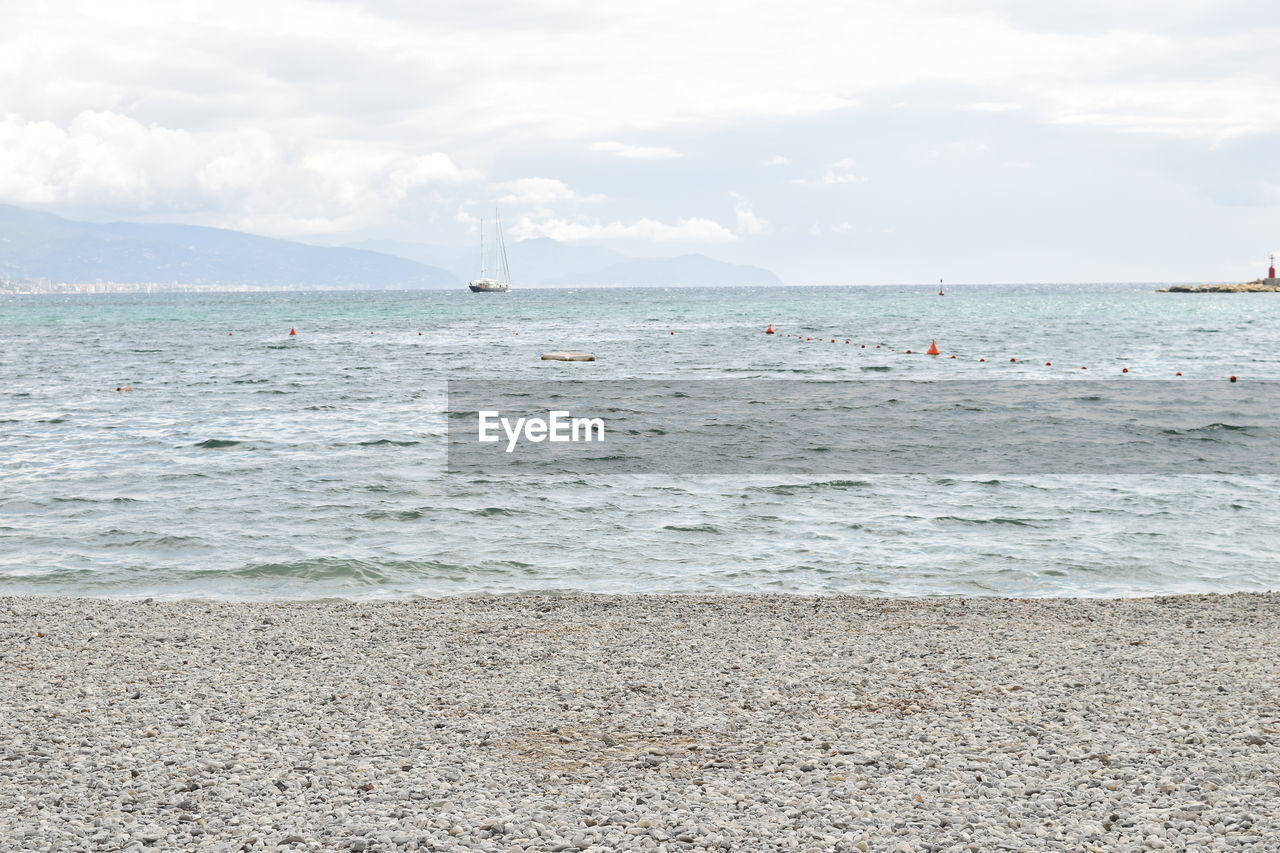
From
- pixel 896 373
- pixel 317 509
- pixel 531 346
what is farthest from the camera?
pixel 531 346

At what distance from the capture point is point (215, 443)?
83.7ft

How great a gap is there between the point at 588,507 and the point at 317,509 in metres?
4.53

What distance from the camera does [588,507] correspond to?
18578 mm

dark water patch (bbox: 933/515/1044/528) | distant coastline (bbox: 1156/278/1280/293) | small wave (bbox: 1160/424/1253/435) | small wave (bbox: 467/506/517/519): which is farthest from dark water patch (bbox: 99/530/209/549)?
distant coastline (bbox: 1156/278/1280/293)

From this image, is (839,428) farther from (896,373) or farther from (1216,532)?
(896,373)

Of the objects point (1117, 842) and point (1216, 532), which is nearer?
point (1117, 842)

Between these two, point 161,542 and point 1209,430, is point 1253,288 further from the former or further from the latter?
point 161,542

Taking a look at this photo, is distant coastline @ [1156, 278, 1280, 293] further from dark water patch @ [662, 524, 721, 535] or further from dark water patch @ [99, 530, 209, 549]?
dark water patch @ [99, 530, 209, 549]

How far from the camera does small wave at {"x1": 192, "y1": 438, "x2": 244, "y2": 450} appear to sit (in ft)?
82.4

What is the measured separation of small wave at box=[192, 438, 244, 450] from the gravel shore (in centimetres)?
1358

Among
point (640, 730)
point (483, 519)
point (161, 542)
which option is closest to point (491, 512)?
point (483, 519)

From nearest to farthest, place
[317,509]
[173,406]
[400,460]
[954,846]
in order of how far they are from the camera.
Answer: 1. [954,846]
2. [317,509]
3. [400,460]
4. [173,406]

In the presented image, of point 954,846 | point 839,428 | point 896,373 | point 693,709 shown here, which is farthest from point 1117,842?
point 896,373

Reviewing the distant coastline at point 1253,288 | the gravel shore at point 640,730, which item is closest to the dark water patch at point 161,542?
the gravel shore at point 640,730
